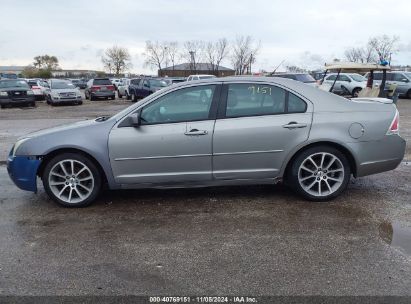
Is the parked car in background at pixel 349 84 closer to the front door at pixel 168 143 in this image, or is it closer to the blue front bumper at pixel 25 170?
the front door at pixel 168 143

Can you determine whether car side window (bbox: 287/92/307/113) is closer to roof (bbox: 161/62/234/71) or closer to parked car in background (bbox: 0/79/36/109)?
parked car in background (bbox: 0/79/36/109)

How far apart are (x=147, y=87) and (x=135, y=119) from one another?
70.1 ft

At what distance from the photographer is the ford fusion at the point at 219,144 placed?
16.5 feet

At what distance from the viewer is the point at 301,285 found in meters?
3.27

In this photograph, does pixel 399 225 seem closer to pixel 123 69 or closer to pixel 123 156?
pixel 123 156

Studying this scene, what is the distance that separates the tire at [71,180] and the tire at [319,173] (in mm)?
2440

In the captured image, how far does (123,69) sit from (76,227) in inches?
4033

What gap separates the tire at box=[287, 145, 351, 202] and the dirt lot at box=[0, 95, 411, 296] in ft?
0.51

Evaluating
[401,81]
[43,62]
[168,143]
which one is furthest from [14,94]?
[43,62]

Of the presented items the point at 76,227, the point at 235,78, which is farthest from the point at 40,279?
the point at 235,78

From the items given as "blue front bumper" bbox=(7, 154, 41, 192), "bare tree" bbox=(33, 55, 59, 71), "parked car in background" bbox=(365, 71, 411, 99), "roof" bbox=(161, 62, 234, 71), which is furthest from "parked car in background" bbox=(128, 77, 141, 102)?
"bare tree" bbox=(33, 55, 59, 71)

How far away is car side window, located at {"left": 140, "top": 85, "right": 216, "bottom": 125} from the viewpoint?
511 centimetres

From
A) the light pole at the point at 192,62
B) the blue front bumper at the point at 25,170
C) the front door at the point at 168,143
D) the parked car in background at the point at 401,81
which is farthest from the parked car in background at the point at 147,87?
the light pole at the point at 192,62

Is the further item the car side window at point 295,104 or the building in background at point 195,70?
the building in background at point 195,70
